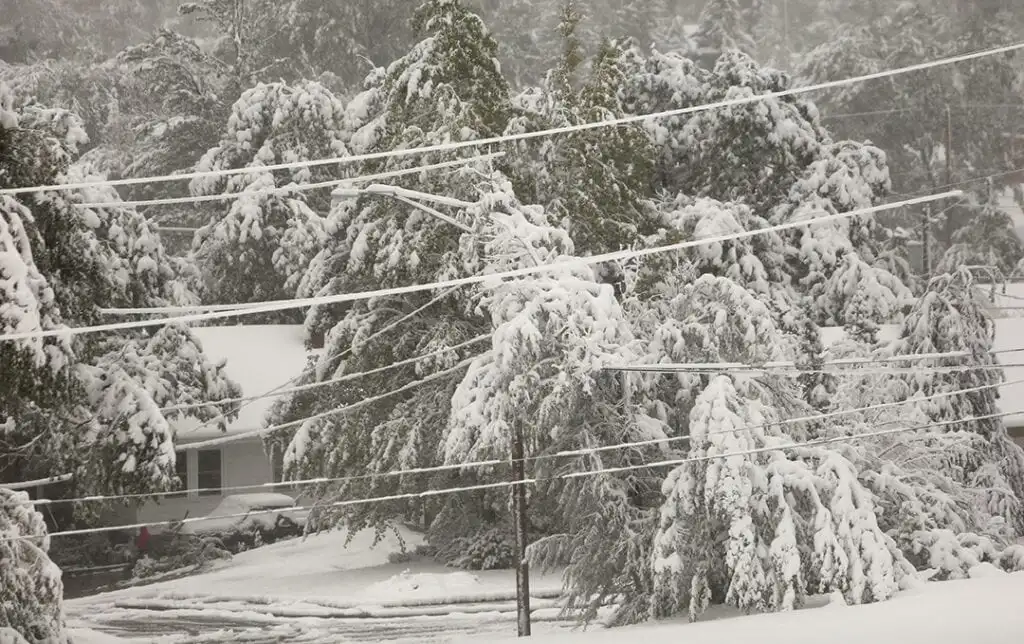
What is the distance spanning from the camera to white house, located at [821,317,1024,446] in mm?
35287

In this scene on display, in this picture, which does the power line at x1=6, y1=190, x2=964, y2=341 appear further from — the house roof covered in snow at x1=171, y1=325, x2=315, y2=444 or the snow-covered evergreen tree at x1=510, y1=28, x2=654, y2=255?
the house roof covered in snow at x1=171, y1=325, x2=315, y2=444

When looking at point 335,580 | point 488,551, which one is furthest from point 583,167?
point 335,580

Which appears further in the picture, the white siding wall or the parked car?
the parked car

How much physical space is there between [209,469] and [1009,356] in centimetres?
2049

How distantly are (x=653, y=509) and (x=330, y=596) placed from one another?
9.98 metres

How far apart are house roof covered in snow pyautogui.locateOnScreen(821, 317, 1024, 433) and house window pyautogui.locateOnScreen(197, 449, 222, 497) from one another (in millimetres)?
14829

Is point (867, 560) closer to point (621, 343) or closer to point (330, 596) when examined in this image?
point (621, 343)

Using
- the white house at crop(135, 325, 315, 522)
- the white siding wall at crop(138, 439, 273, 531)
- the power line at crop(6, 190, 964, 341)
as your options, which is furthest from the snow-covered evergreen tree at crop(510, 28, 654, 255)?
the white siding wall at crop(138, 439, 273, 531)

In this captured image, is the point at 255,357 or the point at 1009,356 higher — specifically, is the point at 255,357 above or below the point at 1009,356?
above

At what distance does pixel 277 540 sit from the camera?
1362 inches

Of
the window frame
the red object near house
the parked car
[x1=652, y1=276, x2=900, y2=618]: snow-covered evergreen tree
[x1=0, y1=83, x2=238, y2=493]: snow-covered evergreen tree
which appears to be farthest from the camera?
the window frame

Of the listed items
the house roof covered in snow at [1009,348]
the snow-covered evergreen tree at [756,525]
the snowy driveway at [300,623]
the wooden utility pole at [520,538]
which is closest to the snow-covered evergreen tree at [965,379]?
the house roof covered in snow at [1009,348]

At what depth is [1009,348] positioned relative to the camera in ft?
120

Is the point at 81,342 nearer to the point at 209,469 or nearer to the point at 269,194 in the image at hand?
the point at 209,469
